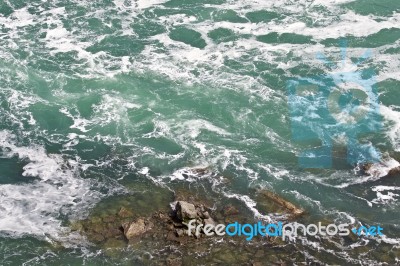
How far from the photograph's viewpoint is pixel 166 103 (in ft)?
130

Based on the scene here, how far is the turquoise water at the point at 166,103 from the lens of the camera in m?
30.7

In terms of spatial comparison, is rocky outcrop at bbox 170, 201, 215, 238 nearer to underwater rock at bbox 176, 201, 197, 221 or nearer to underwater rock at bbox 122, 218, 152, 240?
underwater rock at bbox 176, 201, 197, 221

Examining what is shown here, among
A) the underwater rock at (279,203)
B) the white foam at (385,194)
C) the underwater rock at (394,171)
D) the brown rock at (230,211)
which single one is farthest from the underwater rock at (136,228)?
the underwater rock at (394,171)

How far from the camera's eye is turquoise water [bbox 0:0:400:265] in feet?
101

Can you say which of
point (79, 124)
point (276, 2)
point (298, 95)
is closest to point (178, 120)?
point (79, 124)

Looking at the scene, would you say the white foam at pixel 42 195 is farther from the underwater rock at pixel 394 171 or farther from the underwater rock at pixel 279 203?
the underwater rock at pixel 394 171

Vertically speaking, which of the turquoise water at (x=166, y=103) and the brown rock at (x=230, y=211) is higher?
the turquoise water at (x=166, y=103)

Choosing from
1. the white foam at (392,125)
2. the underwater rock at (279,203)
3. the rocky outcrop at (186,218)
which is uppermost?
the white foam at (392,125)

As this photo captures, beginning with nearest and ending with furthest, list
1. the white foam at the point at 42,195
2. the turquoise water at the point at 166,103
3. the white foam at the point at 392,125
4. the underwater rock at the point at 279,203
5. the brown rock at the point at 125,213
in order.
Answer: the white foam at the point at 42,195 < the brown rock at the point at 125,213 < the underwater rock at the point at 279,203 < the turquoise water at the point at 166,103 < the white foam at the point at 392,125

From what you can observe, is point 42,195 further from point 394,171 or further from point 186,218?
point 394,171

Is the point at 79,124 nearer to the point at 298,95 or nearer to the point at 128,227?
the point at 128,227

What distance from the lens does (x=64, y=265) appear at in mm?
26250

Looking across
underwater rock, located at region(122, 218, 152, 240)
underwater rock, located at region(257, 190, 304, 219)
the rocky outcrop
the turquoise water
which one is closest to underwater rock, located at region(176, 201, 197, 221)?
the rocky outcrop

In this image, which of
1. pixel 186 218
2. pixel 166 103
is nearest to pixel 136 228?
pixel 186 218
